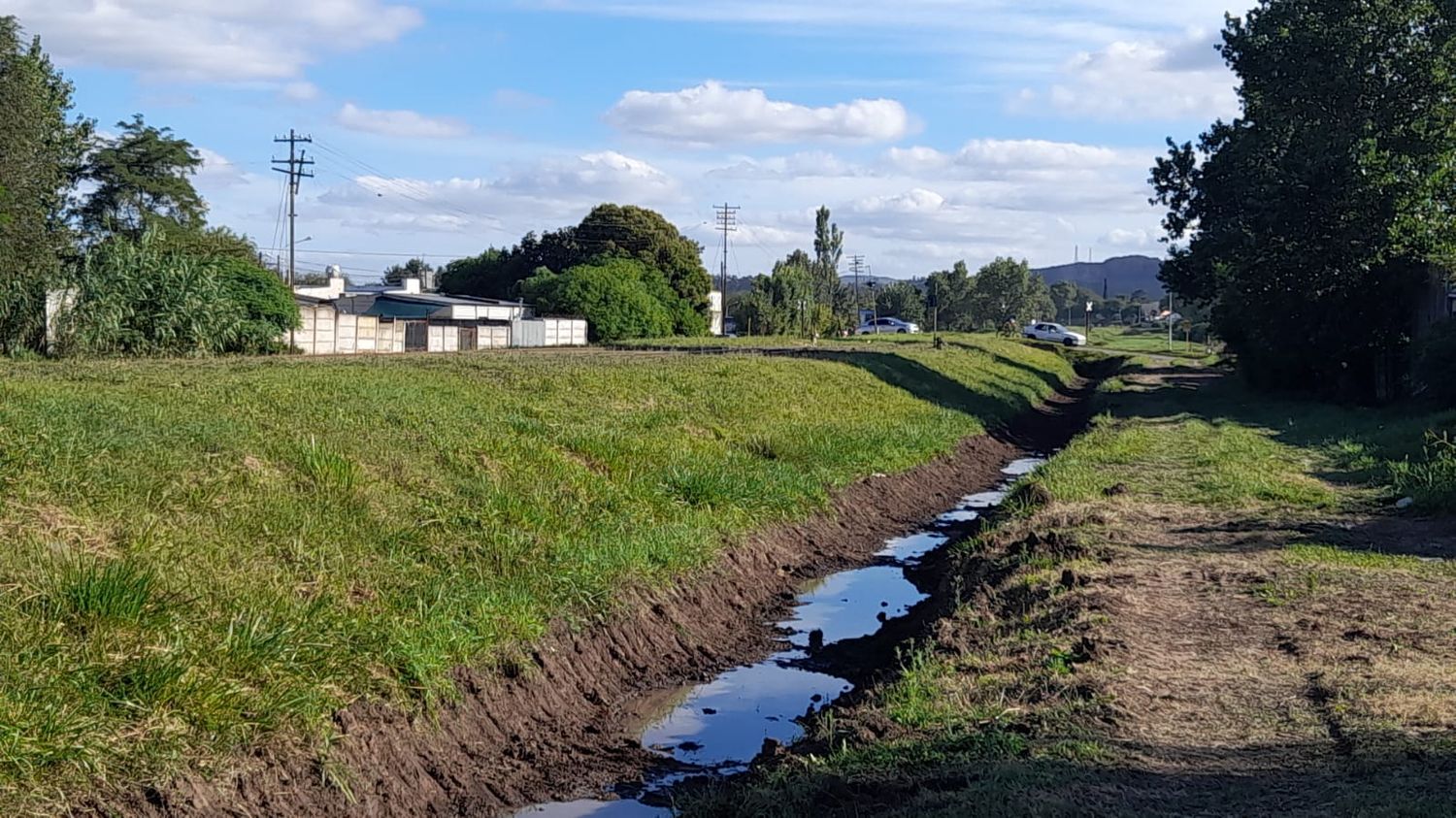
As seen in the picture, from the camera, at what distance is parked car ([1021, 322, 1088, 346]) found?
276 ft

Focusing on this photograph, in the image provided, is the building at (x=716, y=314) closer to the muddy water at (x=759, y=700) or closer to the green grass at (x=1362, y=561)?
the muddy water at (x=759, y=700)

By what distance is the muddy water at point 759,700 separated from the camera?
337 inches

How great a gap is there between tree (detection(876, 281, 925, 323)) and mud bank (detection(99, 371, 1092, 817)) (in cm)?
11311

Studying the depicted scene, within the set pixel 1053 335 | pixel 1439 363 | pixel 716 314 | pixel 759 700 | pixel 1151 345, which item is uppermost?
pixel 716 314

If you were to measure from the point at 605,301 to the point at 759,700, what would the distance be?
62766mm

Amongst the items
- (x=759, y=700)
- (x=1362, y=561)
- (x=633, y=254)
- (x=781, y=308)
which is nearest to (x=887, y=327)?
(x=781, y=308)

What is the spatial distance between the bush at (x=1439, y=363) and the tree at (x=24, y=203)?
32.0 m

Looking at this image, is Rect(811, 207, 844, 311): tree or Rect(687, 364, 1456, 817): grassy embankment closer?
Rect(687, 364, 1456, 817): grassy embankment

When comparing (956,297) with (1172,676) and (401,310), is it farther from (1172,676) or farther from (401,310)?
(1172,676)

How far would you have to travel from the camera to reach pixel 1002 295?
377ft

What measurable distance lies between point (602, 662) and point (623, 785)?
6.88 feet

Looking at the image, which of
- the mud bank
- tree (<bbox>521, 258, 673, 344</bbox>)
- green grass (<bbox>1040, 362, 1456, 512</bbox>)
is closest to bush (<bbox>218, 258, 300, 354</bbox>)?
green grass (<bbox>1040, 362, 1456, 512</bbox>)

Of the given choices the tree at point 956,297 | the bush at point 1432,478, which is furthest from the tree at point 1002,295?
the bush at point 1432,478

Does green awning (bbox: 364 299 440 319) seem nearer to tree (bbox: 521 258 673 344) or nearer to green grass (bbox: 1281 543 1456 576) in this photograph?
tree (bbox: 521 258 673 344)
